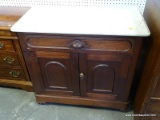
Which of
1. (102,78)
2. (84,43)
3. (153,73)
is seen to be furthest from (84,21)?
(153,73)

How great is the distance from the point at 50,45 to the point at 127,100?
2.58 feet

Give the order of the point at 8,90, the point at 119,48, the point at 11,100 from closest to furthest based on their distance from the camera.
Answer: the point at 119,48, the point at 11,100, the point at 8,90

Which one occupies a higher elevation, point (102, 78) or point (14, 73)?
point (102, 78)

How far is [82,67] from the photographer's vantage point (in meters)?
1.12

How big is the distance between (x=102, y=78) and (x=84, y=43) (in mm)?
339

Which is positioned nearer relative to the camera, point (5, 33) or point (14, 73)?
point (5, 33)

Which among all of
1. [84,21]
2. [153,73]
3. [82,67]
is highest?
[84,21]

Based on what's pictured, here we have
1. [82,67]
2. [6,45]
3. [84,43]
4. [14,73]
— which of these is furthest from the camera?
[14,73]

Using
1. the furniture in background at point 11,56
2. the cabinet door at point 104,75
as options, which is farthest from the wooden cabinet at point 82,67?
the furniture in background at point 11,56

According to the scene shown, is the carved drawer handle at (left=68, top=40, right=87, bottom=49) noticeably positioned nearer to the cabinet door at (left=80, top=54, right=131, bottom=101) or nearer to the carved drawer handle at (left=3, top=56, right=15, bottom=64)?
the cabinet door at (left=80, top=54, right=131, bottom=101)

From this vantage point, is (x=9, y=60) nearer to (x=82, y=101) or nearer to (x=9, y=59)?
(x=9, y=59)

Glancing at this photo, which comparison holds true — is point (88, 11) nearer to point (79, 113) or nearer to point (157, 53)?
point (157, 53)

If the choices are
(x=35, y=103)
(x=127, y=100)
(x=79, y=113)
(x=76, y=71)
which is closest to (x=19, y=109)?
(x=35, y=103)

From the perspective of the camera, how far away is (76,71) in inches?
45.5
